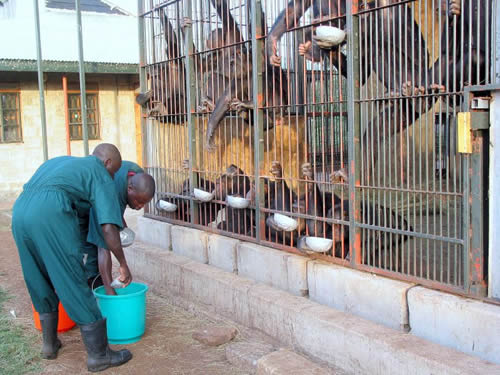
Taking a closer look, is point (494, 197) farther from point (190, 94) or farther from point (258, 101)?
point (190, 94)

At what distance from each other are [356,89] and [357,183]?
754mm

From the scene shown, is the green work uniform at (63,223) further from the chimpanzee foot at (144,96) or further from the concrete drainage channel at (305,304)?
the chimpanzee foot at (144,96)

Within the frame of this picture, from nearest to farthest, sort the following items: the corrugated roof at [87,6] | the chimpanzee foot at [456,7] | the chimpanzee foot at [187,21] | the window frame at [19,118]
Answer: the chimpanzee foot at [456,7] < the chimpanzee foot at [187,21] < the window frame at [19,118] < the corrugated roof at [87,6]

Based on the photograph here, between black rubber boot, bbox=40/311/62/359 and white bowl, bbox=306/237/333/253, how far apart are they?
2.27 meters

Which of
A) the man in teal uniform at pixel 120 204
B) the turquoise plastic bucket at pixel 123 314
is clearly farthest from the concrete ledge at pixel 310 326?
the man in teal uniform at pixel 120 204

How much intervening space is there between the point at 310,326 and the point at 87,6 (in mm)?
15864

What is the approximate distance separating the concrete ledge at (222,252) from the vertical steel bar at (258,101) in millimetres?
430

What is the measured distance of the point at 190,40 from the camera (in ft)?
22.0

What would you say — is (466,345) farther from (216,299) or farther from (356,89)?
(216,299)

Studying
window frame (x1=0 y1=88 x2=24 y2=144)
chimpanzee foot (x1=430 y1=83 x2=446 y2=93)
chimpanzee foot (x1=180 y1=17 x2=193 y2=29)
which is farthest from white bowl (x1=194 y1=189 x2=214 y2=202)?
window frame (x1=0 y1=88 x2=24 y2=144)

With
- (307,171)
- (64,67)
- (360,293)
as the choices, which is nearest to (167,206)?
(307,171)

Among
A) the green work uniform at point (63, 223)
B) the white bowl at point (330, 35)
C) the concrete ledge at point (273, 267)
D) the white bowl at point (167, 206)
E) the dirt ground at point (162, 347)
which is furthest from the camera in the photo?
the white bowl at point (167, 206)

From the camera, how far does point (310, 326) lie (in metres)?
4.42

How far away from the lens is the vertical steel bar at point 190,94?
6668mm
